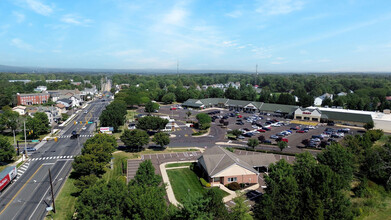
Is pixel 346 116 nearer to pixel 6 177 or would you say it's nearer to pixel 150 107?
pixel 150 107

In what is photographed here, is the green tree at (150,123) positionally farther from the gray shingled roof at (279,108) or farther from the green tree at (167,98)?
the green tree at (167,98)

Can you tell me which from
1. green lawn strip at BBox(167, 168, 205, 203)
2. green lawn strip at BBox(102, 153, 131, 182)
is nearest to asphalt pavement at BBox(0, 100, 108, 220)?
green lawn strip at BBox(102, 153, 131, 182)

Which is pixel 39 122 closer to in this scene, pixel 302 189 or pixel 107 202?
pixel 107 202

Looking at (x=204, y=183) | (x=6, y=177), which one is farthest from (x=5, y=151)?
(x=204, y=183)

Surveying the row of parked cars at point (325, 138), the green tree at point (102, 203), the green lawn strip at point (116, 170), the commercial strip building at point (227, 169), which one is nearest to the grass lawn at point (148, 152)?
the green lawn strip at point (116, 170)

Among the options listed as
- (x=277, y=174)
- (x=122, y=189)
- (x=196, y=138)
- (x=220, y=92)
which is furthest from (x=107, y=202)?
(x=220, y=92)
